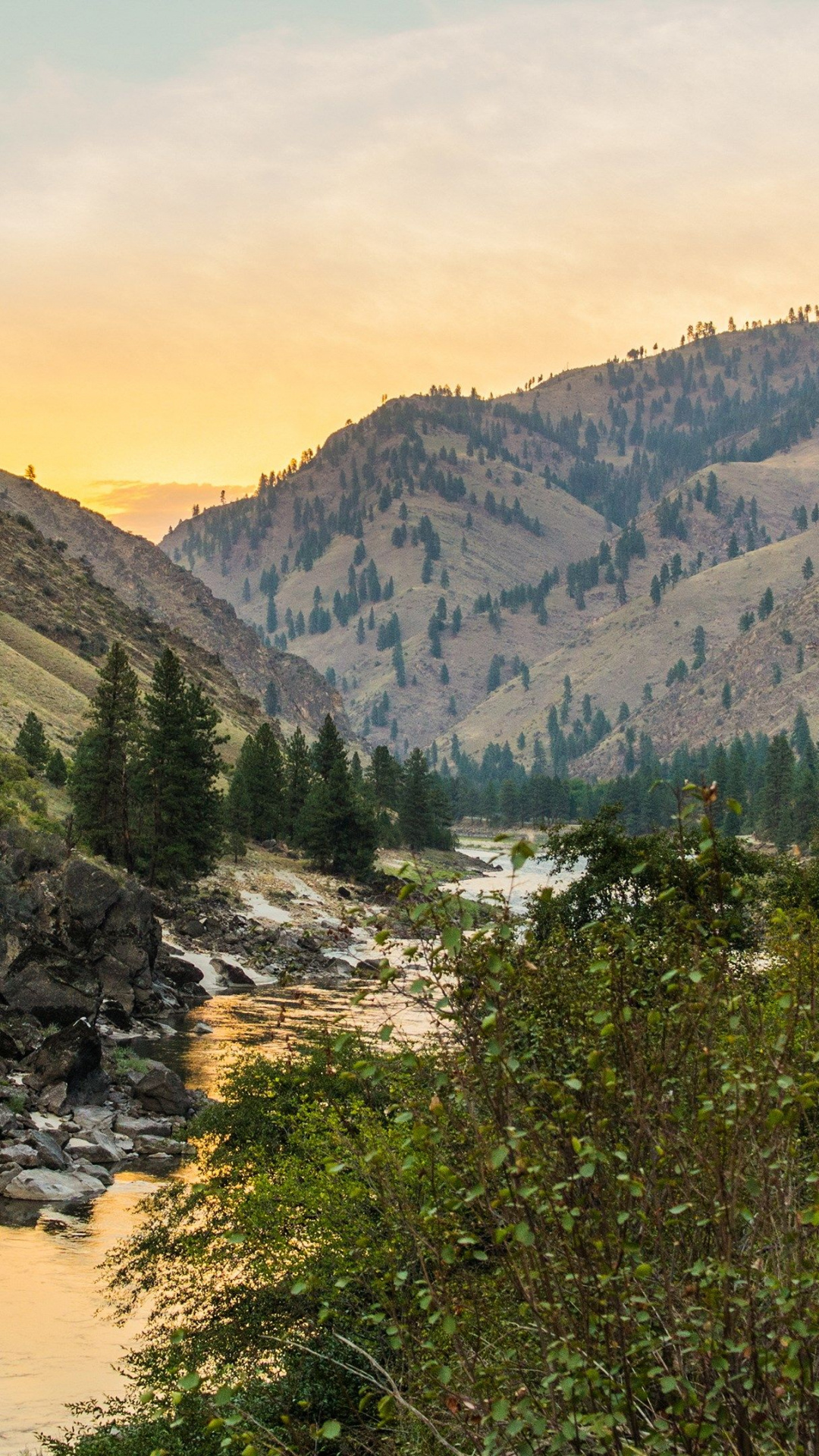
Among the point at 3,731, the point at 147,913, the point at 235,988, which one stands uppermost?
the point at 3,731

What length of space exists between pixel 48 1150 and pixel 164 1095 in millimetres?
7401

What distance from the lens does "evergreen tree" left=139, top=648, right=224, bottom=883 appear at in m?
96.8

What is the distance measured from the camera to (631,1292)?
31.2 ft

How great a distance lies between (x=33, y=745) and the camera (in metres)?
107

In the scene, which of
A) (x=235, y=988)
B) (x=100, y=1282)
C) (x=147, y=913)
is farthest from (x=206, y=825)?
(x=100, y=1282)

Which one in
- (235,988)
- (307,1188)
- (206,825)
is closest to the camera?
(307,1188)

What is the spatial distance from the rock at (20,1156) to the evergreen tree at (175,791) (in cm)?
5452

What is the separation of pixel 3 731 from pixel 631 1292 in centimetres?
10975

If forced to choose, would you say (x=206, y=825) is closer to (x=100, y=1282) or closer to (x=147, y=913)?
(x=147, y=913)

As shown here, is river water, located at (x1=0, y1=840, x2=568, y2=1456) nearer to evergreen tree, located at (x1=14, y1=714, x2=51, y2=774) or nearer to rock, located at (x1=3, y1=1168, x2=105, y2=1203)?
rock, located at (x1=3, y1=1168, x2=105, y2=1203)

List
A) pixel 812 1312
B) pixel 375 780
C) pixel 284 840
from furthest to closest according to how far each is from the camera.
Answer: pixel 375 780 < pixel 284 840 < pixel 812 1312

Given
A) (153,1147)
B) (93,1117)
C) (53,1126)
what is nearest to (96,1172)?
(153,1147)

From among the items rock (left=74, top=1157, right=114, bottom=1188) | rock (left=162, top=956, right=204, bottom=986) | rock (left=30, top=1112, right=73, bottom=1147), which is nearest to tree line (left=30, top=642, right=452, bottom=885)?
rock (left=162, top=956, right=204, bottom=986)

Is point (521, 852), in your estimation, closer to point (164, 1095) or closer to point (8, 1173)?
point (8, 1173)
